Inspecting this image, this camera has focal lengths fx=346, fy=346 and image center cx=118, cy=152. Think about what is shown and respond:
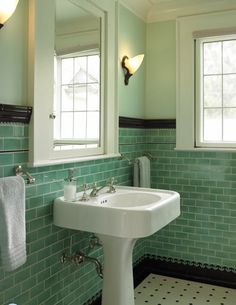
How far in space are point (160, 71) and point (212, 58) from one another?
47 cm

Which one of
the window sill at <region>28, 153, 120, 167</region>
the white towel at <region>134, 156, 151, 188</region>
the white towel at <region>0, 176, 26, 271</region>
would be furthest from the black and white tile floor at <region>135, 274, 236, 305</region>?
the white towel at <region>0, 176, 26, 271</region>

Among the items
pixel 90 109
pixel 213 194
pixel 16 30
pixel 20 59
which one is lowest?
pixel 213 194

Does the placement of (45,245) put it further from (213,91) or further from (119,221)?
(213,91)

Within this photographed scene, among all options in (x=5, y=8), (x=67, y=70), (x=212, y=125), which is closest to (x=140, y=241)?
(x=212, y=125)

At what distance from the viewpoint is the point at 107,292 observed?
216 cm

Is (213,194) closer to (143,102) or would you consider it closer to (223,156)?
(223,156)

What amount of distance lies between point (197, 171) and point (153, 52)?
1165 mm

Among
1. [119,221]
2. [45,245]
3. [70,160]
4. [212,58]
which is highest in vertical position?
[212,58]

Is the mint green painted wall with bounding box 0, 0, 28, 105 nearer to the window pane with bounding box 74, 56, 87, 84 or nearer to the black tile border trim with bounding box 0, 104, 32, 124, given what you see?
the black tile border trim with bounding box 0, 104, 32, 124

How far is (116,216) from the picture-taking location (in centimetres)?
182

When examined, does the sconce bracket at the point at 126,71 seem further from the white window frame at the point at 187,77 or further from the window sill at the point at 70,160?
the window sill at the point at 70,160

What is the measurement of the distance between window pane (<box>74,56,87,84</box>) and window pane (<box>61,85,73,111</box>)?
114 millimetres

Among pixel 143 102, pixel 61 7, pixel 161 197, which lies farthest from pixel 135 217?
pixel 143 102

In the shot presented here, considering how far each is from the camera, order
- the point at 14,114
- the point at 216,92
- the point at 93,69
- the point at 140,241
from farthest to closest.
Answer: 1. the point at 140,241
2. the point at 216,92
3. the point at 93,69
4. the point at 14,114
